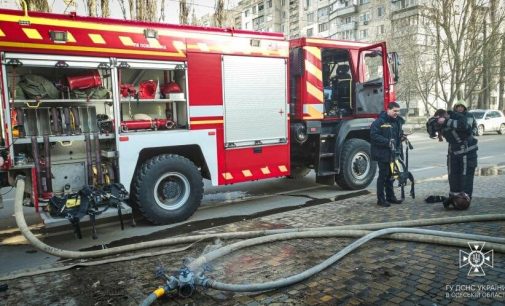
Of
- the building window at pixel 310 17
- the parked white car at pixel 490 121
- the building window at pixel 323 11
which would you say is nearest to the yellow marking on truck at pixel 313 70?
the parked white car at pixel 490 121

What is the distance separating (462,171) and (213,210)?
401cm

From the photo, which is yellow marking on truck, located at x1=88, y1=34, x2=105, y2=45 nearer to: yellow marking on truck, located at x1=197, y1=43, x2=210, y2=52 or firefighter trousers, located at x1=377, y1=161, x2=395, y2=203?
yellow marking on truck, located at x1=197, y1=43, x2=210, y2=52

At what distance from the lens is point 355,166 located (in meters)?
8.41

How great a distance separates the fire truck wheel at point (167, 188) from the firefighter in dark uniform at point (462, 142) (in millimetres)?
3897

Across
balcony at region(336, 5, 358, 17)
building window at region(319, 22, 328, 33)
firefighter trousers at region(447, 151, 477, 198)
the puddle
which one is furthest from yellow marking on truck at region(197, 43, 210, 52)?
building window at region(319, 22, 328, 33)

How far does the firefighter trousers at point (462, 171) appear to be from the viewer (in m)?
6.37

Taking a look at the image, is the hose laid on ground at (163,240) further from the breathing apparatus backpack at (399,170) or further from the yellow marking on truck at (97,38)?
the yellow marking on truck at (97,38)

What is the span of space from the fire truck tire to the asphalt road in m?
0.24

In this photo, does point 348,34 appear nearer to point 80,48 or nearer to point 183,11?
point 183,11

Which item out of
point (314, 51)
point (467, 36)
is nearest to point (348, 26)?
point (467, 36)

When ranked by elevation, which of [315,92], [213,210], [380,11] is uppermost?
[380,11]

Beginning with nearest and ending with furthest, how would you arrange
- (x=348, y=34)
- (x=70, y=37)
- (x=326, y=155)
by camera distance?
(x=70, y=37) < (x=326, y=155) < (x=348, y=34)

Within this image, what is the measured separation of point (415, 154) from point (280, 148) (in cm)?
958

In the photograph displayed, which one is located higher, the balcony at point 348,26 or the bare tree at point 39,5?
the balcony at point 348,26
